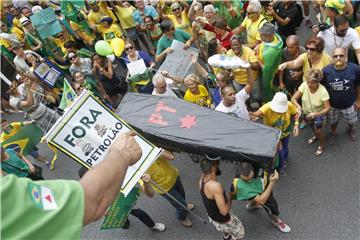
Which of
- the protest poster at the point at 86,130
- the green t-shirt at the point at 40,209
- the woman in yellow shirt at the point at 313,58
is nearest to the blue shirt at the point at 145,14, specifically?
the woman in yellow shirt at the point at 313,58

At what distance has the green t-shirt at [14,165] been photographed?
532cm

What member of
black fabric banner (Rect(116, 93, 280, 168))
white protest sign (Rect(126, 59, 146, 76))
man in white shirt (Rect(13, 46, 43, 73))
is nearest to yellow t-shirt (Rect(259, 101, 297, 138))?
black fabric banner (Rect(116, 93, 280, 168))

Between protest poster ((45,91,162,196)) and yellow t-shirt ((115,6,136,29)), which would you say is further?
yellow t-shirt ((115,6,136,29))

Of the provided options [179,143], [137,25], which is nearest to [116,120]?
[179,143]

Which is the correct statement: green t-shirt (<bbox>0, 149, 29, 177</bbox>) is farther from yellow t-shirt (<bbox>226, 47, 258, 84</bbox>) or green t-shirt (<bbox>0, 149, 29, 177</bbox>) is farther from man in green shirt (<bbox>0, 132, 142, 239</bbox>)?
man in green shirt (<bbox>0, 132, 142, 239</bbox>)

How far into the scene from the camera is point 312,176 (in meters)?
5.61

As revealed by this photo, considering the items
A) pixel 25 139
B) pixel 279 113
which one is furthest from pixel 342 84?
pixel 25 139

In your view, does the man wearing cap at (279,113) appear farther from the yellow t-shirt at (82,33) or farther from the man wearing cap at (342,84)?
the yellow t-shirt at (82,33)

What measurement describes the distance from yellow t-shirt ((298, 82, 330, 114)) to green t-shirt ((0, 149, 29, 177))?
405cm

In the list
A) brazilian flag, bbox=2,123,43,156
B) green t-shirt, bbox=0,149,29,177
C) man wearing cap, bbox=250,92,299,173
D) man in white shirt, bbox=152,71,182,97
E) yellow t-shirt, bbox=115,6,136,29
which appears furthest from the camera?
yellow t-shirt, bbox=115,6,136,29

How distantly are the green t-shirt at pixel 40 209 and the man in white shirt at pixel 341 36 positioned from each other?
16.5 ft

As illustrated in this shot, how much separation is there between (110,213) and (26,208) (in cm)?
331

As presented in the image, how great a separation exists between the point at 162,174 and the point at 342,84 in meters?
2.67

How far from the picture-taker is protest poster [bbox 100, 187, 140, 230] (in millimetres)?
4438
